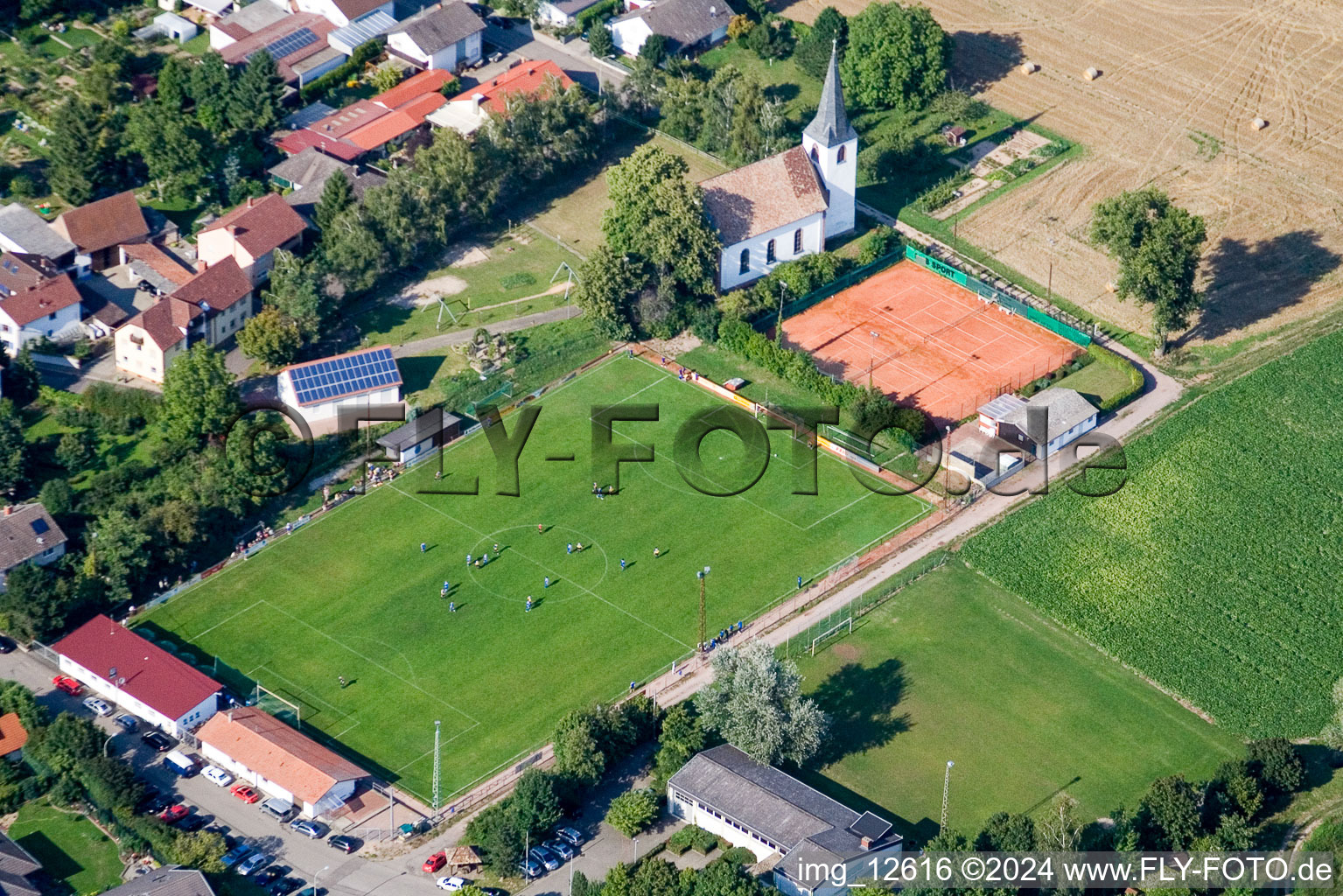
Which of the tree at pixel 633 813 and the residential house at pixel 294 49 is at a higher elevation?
the residential house at pixel 294 49

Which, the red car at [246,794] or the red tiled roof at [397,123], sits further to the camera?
the red tiled roof at [397,123]

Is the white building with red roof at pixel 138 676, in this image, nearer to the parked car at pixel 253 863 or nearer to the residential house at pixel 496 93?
the parked car at pixel 253 863

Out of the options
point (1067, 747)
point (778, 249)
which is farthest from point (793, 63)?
point (1067, 747)

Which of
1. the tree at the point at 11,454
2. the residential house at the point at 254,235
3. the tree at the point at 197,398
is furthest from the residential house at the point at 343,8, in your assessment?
the tree at the point at 11,454

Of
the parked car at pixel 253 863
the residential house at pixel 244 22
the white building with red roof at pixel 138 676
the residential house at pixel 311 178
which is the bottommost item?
the parked car at pixel 253 863

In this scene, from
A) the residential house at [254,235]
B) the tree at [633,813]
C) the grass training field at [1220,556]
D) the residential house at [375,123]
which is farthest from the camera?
the residential house at [375,123]

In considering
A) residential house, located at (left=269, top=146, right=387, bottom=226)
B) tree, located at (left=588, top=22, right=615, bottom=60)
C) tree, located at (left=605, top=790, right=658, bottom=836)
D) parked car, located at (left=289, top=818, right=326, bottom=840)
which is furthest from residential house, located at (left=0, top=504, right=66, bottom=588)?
tree, located at (left=588, top=22, right=615, bottom=60)

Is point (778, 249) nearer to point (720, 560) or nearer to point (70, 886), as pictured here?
point (720, 560)
